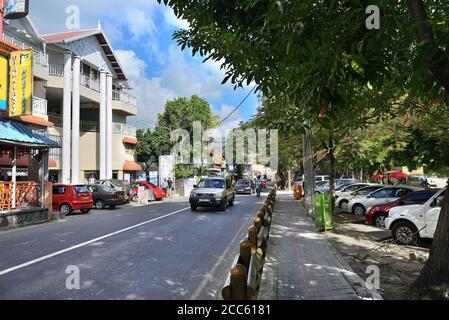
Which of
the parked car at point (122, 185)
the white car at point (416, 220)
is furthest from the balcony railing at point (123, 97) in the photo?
the white car at point (416, 220)

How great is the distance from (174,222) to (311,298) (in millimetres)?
10296

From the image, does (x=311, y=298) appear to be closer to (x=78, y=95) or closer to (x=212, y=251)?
(x=212, y=251)

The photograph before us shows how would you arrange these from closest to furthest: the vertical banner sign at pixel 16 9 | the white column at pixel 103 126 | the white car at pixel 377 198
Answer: the vertical banner sign at pixel 16 9, the white car at pixel 377 198, the white column at pixel 103 126

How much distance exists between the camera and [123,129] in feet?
123

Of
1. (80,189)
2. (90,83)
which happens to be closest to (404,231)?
(80,189)

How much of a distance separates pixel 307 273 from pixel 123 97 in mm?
33483

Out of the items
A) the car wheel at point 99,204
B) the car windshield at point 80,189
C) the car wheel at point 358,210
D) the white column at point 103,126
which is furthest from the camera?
the white column at point 103,126

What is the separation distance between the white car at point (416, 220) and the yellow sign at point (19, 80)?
13.0m

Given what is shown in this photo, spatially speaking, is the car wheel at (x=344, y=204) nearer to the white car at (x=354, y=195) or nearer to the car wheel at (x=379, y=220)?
the white car at (x=354, y=195)

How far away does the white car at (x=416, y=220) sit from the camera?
34.2 feet

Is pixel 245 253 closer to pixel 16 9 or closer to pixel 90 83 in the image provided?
pixel 16 9

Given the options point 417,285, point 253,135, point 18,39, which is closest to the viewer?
point 417,285

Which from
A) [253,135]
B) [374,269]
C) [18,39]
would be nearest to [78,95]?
[18,39]

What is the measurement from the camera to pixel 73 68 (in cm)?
2895
